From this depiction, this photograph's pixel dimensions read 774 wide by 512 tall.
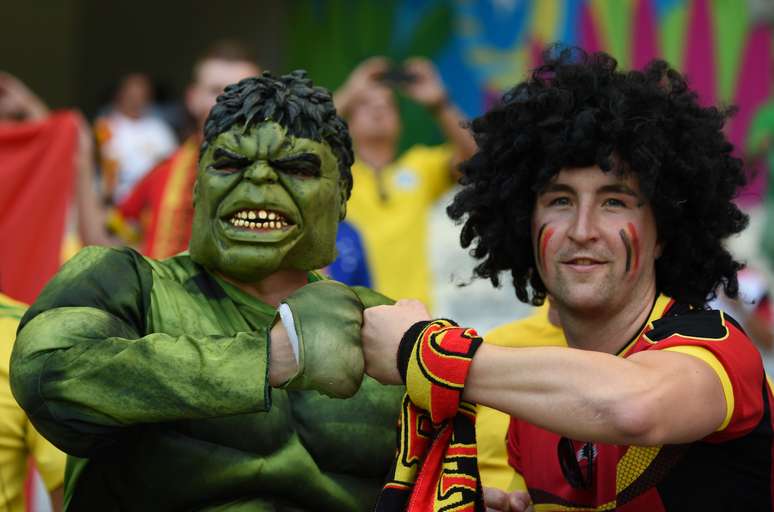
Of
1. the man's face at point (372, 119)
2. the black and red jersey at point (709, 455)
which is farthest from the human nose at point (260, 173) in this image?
the man's face at point (372, 119)

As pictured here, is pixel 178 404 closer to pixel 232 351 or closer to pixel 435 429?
pixel 232 351

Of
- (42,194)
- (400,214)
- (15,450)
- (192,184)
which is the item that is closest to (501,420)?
(15,450)

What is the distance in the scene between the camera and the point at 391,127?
7.28 meters

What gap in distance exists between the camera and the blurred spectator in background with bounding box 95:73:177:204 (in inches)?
350

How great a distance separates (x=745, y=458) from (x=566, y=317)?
1.93 ft

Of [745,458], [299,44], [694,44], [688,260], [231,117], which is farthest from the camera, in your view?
[299,44]

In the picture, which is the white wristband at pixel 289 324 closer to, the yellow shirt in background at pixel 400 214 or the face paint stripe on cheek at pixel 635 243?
the face paint stripe on cheek at pixel 635 243

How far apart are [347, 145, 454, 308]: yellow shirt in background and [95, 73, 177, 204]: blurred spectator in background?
195 cm

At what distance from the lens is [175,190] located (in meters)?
6.18

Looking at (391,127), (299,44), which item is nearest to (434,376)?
(391,127)

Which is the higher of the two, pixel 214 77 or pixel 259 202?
pixel 214 77

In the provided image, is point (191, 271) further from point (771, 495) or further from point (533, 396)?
point (771, 495)

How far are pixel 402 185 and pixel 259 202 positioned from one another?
376 centimetres

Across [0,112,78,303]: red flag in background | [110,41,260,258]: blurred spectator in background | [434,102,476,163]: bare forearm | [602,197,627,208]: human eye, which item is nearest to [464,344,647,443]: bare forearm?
[602,197,627,208]: human eye
